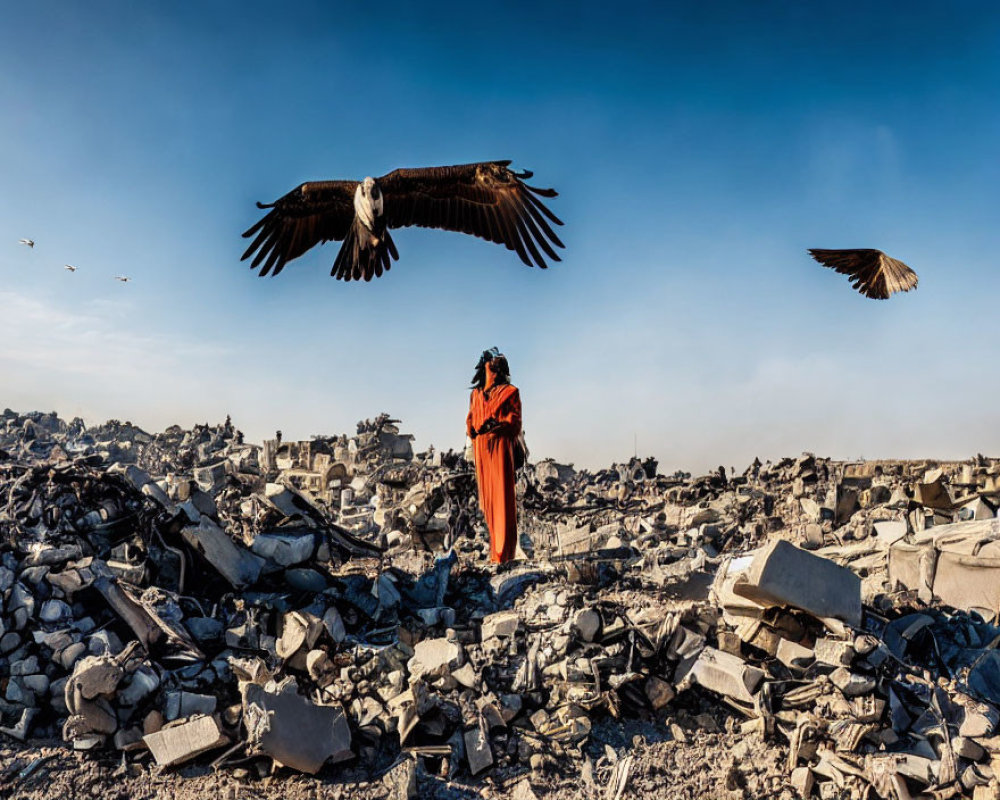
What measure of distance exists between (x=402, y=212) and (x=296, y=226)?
94cm

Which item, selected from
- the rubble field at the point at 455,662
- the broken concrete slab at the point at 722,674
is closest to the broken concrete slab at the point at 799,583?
the rubble field at the point at 455,662

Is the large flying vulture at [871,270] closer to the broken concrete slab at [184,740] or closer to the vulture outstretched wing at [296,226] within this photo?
the vulture outstretched wing at [296,226]

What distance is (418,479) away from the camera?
1479cm

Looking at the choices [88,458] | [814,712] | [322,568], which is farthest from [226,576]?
[814,712]

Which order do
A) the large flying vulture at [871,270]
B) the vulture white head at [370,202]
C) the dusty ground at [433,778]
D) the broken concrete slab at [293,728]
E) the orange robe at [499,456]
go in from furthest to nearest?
the large flying vulture at [871,270]
the orange robe at [499,456]
the vulture white head at [370,202]
the broken concrete slab at [293,728]
the dusty ground at [433,778]

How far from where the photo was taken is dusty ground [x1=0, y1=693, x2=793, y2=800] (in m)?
4.38

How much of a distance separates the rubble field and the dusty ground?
0.6 inches

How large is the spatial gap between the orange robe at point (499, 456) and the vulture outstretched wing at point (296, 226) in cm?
179

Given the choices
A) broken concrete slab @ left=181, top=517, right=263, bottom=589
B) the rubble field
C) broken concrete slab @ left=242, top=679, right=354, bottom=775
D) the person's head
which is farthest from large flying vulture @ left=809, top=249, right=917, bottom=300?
broken concrete slab @ left=181, top=517, right=263, bottom=589

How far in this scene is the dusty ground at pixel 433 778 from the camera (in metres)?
4.38

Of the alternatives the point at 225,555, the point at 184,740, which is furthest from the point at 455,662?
the point at 225,555

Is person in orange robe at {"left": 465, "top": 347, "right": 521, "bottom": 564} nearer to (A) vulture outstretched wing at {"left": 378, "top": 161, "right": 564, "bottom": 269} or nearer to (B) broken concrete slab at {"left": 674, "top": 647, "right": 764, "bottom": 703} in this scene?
(A) vulture outstretched wing at {"left": 378, "top": 161, "right": 564, "bottom": 269}

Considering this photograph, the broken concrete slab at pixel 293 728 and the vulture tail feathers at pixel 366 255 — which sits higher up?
the vulture tail feathers at pixel 366 255

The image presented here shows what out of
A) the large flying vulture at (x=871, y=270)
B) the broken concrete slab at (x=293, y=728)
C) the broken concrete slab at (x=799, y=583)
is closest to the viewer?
the broken concrete slab at (x=293, y=728)
